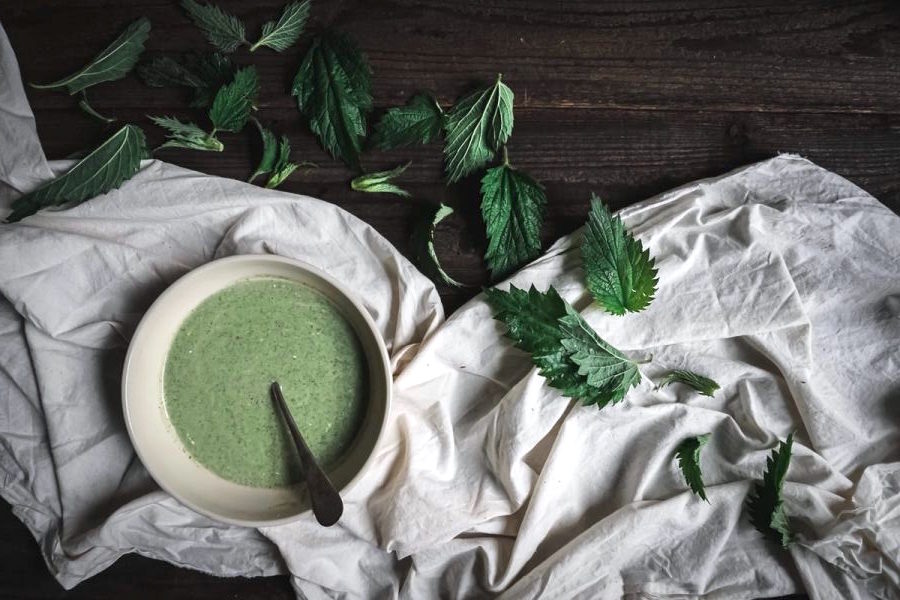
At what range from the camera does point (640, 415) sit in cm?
155

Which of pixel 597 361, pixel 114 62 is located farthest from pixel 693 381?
pixel 114 62

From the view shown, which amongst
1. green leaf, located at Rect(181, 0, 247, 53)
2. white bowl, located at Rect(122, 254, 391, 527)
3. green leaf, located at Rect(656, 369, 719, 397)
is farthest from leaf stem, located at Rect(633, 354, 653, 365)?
green leaf, located at Rect(181, 0, 247, 53)

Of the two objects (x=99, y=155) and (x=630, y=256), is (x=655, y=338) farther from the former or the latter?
(x=99, y=155)

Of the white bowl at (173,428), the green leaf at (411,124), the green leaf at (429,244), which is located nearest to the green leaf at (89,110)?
the white bowl at (173,428)

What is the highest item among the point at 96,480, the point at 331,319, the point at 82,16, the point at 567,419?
the point at 82,16

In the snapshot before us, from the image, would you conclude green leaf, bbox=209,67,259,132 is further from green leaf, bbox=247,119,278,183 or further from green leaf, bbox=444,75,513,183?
green leaf, bbox=444,75,513,183

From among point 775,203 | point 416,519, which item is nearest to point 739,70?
point 775,203

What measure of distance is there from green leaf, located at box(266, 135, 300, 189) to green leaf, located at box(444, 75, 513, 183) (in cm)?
35

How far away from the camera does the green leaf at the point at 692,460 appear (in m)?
1.50

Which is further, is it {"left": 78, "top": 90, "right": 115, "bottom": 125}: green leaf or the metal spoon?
{"left": 78, "top": 90, "right": 115, "bottom": 125}: green leaf

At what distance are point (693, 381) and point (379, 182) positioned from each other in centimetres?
79

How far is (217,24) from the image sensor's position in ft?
5.18

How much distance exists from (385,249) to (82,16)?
85 cm

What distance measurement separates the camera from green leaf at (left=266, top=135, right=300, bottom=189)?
159 centimetres
